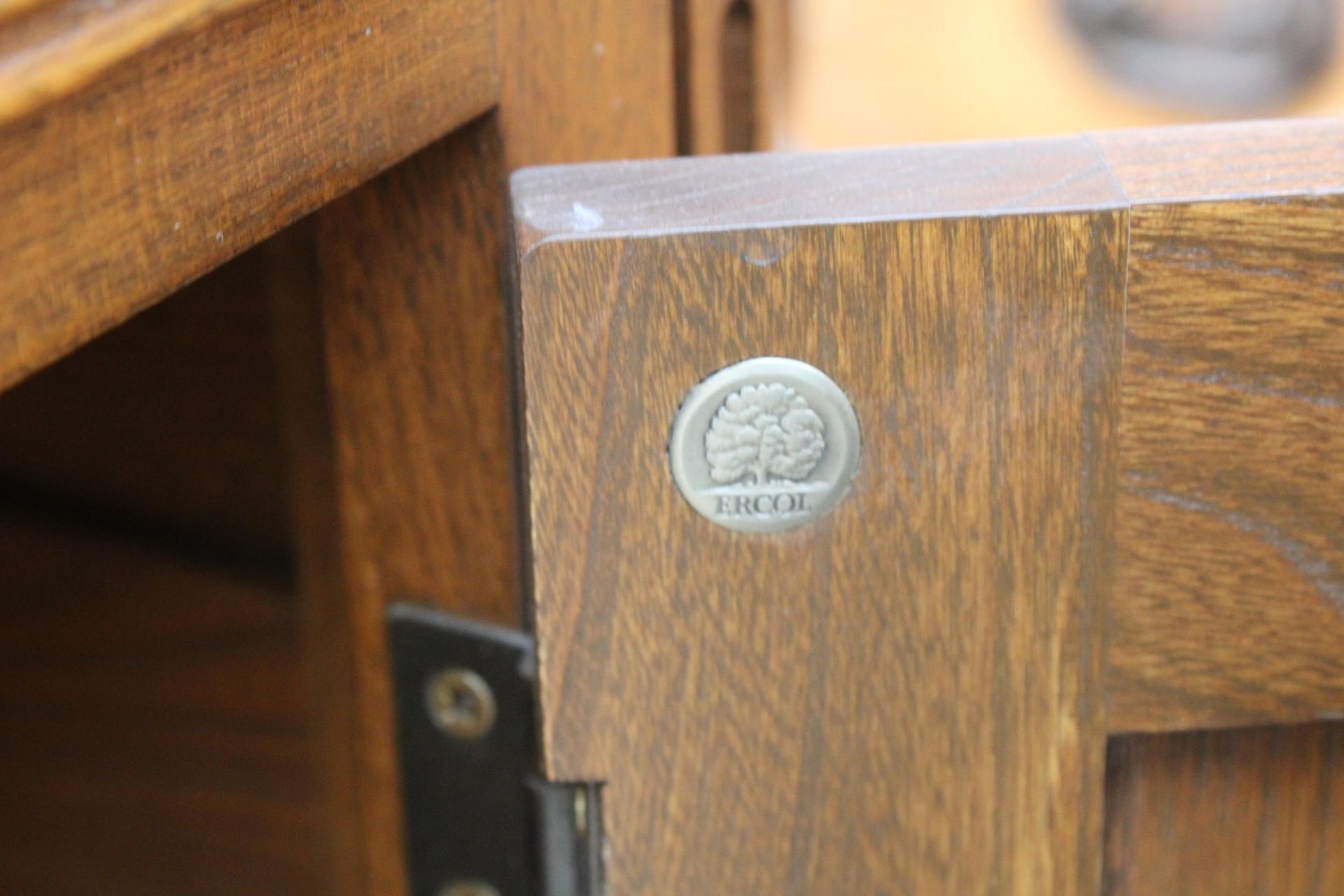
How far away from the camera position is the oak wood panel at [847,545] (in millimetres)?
300

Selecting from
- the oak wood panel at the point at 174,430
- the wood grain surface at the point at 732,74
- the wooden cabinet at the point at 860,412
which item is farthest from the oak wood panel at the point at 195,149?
the oak wood panel at the point at 174,430

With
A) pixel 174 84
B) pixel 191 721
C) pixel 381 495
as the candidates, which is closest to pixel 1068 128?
pixel 191 721

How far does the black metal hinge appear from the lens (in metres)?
0.44

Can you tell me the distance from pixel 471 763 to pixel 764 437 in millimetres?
193

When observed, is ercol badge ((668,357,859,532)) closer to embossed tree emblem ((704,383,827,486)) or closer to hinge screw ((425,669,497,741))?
embossed tree emblem ((704,383,827,486))

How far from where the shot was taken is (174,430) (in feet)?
2.20

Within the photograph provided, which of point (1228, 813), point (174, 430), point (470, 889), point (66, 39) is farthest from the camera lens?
point (174, 430)

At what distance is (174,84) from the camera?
0.89 feet

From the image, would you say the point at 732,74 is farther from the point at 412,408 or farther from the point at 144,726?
the point at 144,726

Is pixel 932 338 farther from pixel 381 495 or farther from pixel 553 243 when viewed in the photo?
pixel 381 495

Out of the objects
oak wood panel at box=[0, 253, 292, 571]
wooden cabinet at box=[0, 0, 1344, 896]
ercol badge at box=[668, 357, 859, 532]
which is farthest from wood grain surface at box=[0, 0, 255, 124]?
oak wood panel at box=[0, 253, 292, 571]

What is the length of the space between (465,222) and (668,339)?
12 cm

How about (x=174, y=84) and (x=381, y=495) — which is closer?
(x=174, y=84)

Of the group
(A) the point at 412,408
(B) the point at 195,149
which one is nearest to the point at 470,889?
(A) the point at 412,408
